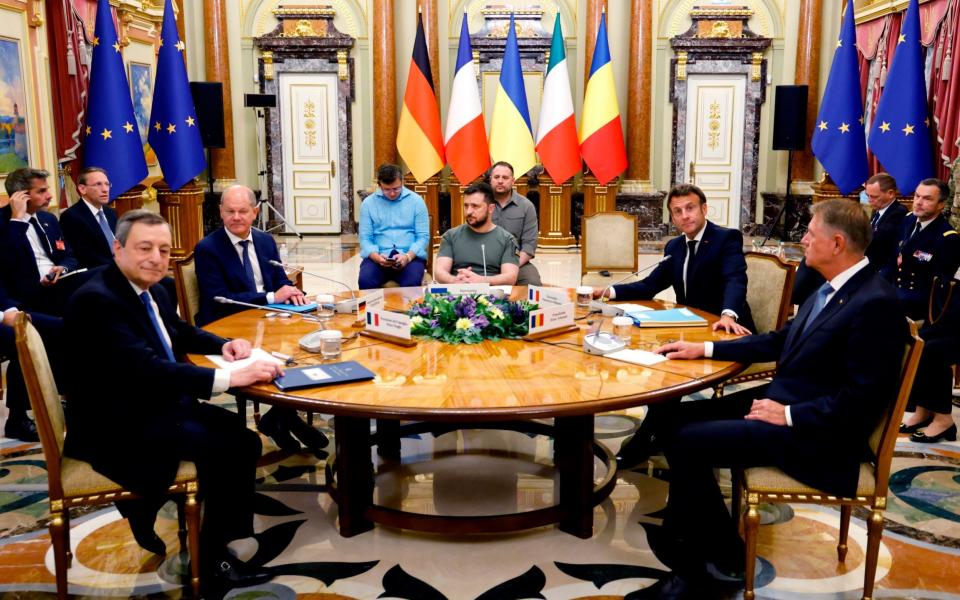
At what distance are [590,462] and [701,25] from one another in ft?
30.1

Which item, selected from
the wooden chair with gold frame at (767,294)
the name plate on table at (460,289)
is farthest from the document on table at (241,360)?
the wooden chair with gold frame at (767,294)

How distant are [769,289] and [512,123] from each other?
5.26 metres

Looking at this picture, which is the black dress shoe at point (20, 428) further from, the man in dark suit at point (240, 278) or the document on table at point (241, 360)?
the document on table at point (241, 360)

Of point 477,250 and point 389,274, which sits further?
point 389,274

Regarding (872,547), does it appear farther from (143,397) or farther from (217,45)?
(217,45)

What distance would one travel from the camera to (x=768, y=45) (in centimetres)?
1088

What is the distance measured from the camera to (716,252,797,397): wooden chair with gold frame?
153 inches

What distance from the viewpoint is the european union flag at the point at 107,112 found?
677cm

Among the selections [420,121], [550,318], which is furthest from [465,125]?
[550,318]

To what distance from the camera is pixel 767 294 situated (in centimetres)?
407

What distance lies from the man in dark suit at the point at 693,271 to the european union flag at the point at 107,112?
465cm

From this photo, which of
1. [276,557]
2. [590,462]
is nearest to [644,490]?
[590,462]

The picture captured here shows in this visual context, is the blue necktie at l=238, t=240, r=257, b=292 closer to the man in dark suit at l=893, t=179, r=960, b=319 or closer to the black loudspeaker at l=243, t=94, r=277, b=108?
the man in dark suit at l=893, t=179, r=960, b=319

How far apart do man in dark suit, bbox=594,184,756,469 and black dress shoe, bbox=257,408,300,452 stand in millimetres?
1545
